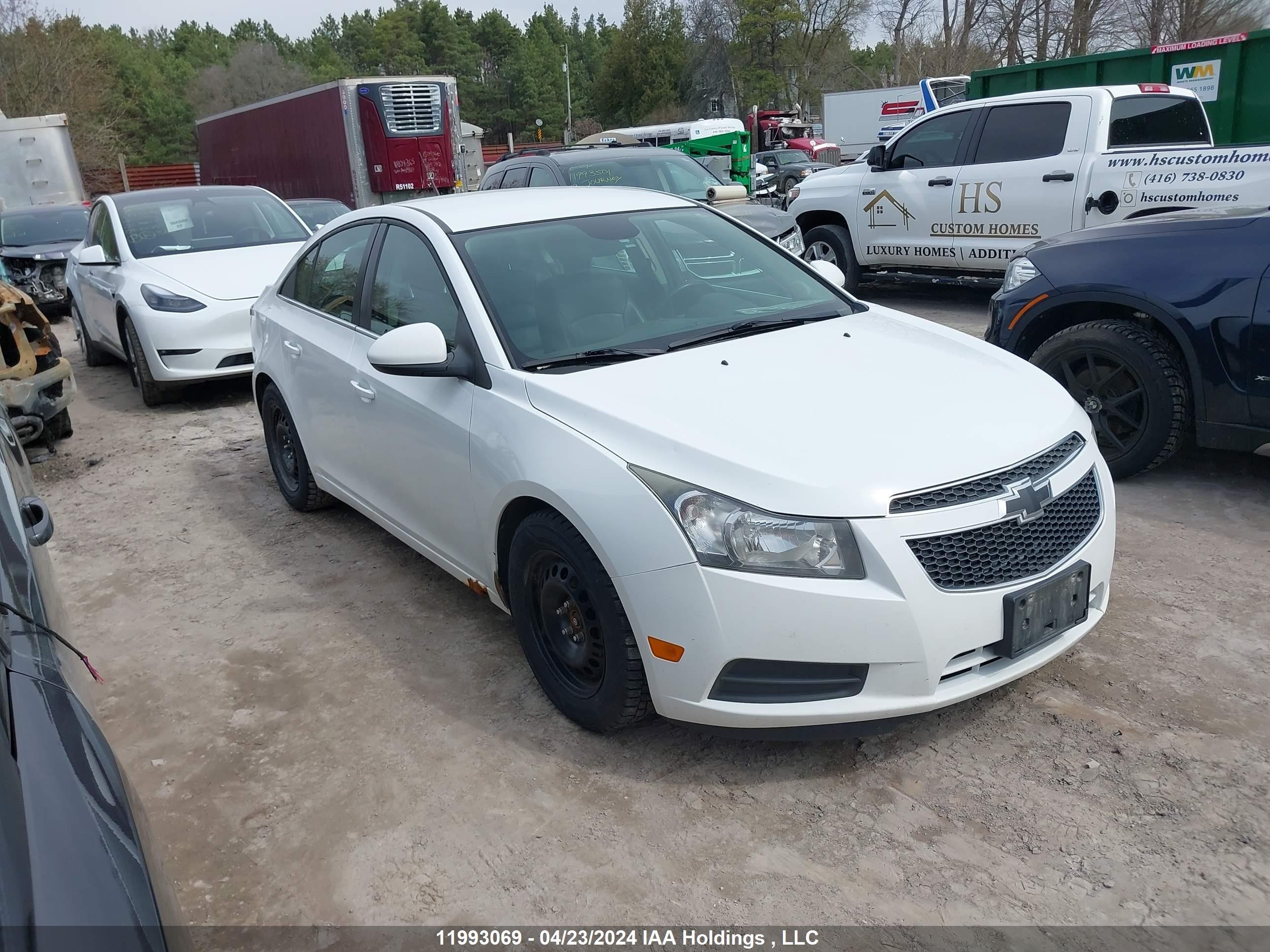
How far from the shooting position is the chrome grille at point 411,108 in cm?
1884

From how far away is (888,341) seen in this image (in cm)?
369

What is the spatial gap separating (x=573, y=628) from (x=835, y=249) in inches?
331

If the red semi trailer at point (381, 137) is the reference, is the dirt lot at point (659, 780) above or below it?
below

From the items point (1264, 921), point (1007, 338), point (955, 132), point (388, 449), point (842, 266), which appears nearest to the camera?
point (1264, 921)

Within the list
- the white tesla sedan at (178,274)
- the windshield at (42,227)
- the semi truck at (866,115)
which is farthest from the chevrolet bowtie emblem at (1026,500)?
the semi truck at (866,115)

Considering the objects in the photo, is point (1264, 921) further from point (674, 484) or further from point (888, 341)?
point (888, 341)

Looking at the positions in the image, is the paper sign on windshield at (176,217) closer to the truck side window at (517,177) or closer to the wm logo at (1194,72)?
the truck side window at (517,177)

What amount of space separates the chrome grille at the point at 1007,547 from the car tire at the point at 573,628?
2.83 feet

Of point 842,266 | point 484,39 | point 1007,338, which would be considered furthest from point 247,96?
point 1007,338

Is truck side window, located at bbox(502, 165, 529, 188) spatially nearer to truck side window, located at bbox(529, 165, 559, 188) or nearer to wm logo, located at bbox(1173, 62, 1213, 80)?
truck side window, located at bbox(529, 165, 559, 188)

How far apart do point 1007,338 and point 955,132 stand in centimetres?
480

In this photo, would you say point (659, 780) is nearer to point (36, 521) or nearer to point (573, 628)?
point (573, 628)

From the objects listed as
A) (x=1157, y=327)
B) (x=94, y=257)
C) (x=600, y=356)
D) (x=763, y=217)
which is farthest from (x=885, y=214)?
(x=600, y=356)

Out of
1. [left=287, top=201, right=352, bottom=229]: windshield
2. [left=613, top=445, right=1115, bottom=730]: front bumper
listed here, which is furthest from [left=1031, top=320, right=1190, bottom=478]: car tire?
[left=287, top=201, right=352, bottom=229]: windshield
